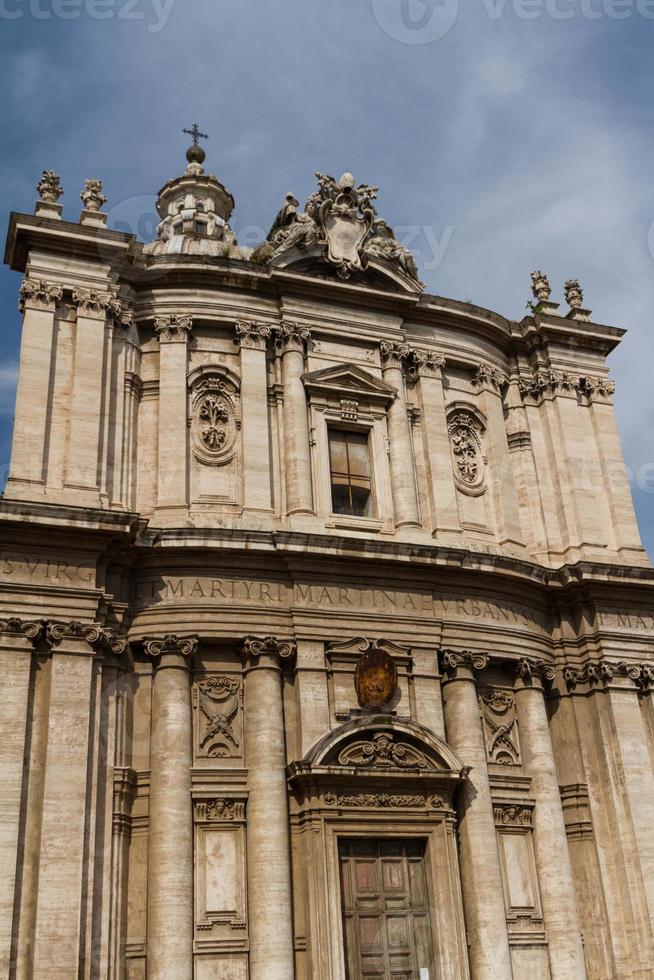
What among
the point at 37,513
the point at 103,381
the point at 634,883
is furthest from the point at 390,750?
the point at 103,381

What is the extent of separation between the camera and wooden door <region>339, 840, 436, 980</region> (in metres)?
17.8

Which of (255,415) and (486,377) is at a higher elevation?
(486,377)

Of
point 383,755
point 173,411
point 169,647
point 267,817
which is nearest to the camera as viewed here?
point 267,817

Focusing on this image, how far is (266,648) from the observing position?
19.0 meters

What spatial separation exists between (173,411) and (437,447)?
5519mm

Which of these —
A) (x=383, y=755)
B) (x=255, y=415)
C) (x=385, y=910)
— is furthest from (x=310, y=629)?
(x=385, y=910)

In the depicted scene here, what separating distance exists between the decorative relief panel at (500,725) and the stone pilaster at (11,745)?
335 inches

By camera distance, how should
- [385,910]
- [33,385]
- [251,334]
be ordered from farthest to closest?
[251,334]
[33,385]
[385,910]

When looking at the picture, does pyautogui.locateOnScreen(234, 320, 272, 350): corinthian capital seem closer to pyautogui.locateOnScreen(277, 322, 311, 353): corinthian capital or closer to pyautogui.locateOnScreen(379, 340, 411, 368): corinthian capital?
pyautogui.locateOnScreen(277, 322, 311, 353): corinthian capital

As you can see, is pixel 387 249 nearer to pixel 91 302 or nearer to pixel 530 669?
pixel 91 302

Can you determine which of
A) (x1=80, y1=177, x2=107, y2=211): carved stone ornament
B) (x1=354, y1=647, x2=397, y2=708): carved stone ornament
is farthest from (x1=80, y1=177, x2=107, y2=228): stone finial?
(x1=354, y1=647, x2=397, y2=708): carved stone ornament

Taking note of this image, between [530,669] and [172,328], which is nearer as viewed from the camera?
[530,669]

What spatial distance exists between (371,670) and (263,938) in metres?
4.73

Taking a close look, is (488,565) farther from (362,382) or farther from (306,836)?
(306,836)
